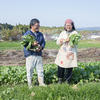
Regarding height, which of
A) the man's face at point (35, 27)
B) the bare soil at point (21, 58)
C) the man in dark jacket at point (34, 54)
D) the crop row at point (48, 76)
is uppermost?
the man's face at point (35, 27)

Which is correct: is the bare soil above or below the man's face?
below

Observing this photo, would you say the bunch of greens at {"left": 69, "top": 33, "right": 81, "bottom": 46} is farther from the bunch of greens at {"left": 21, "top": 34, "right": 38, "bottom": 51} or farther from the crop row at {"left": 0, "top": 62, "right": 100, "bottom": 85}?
the crop row at {"left": 0, "top": 62, "right": 100, "bottom": 85}

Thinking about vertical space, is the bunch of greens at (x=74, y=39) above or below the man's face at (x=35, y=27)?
below

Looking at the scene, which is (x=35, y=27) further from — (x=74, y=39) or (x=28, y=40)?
(x=74, y=39)

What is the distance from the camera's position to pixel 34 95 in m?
3.37

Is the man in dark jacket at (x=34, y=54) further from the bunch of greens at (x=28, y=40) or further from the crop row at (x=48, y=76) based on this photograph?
the crop row at (x=48, y=76)

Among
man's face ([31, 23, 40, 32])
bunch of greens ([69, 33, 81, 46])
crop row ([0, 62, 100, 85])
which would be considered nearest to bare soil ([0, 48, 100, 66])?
crop row ([0, 62, 100, 85])

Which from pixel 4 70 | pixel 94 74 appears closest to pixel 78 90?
pixel 94 74

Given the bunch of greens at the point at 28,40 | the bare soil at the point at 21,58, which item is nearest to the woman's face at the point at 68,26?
the bunch of greens at the point at 28,40

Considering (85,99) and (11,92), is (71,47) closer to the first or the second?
(85,99)

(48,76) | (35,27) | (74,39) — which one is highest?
(35,27)

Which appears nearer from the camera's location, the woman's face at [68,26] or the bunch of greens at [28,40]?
the bunch of greens at [28,40]

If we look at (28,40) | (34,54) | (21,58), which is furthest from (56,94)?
(21,58)

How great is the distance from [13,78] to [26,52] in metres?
1.06
